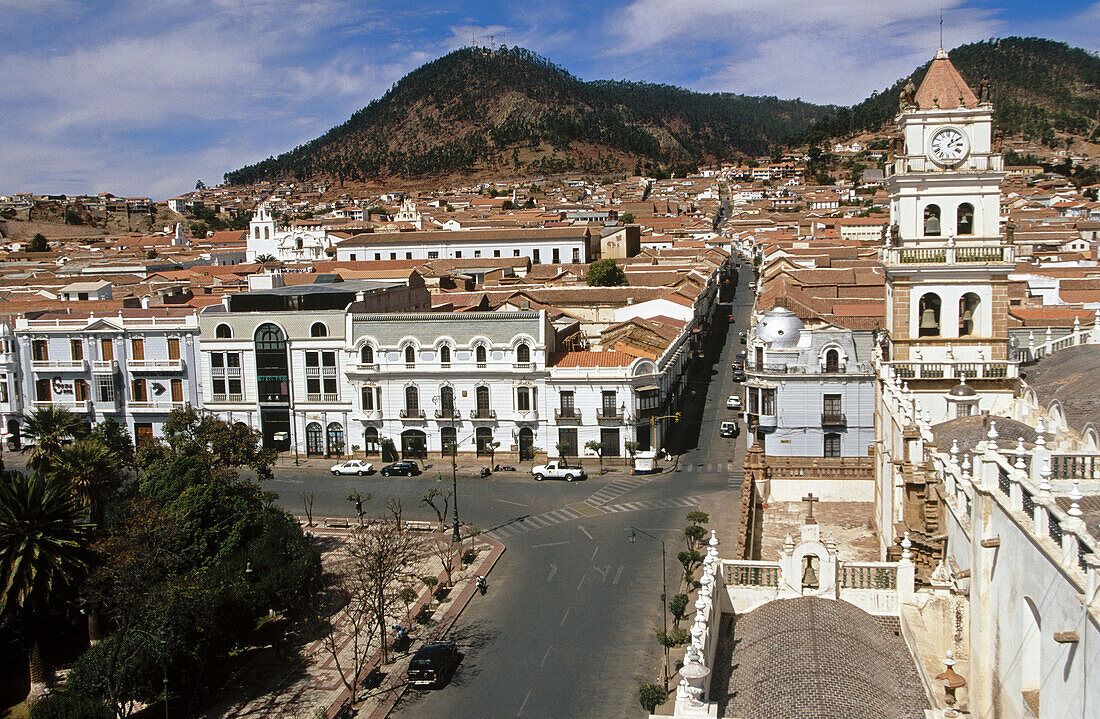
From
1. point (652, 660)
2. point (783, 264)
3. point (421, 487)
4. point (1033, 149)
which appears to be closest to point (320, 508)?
point (421, 487)

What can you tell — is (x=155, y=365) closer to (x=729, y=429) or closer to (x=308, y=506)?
(x=308, y=506)

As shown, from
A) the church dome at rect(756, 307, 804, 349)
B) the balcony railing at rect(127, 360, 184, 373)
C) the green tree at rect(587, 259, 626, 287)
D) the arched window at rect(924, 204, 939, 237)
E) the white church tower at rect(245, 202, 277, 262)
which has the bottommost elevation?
the balcony railing at rect(127, 360, 184, 373)

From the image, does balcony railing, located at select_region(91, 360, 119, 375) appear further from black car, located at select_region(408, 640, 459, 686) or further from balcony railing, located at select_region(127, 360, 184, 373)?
black car, located at select_region(408, 640, 459, 686)

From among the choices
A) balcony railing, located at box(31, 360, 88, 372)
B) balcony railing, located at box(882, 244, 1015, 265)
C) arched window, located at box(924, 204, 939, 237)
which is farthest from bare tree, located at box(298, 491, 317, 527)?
arched window, located at box(924, 204, 939, 237)

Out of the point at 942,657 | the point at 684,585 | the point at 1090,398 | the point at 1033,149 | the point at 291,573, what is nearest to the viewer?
the point at 942,657

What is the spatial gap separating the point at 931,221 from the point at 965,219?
0.88 meters

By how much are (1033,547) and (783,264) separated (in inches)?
2915

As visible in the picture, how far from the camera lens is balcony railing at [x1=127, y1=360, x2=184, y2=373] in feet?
174

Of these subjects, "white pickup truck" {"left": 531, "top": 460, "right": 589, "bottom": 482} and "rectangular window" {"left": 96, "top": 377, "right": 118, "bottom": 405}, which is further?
"rectangular window" {"left": 96, "top": 377, "right": 118, "bottom": 405}

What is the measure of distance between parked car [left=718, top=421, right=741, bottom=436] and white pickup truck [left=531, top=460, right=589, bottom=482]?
32.7ft

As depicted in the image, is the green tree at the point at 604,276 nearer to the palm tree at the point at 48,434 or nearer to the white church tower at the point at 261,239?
the palm tree at the point at 48,434

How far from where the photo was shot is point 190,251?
404 feet

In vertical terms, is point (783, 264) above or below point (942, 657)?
above

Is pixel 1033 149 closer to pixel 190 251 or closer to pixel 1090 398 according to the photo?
pixel 190 251
